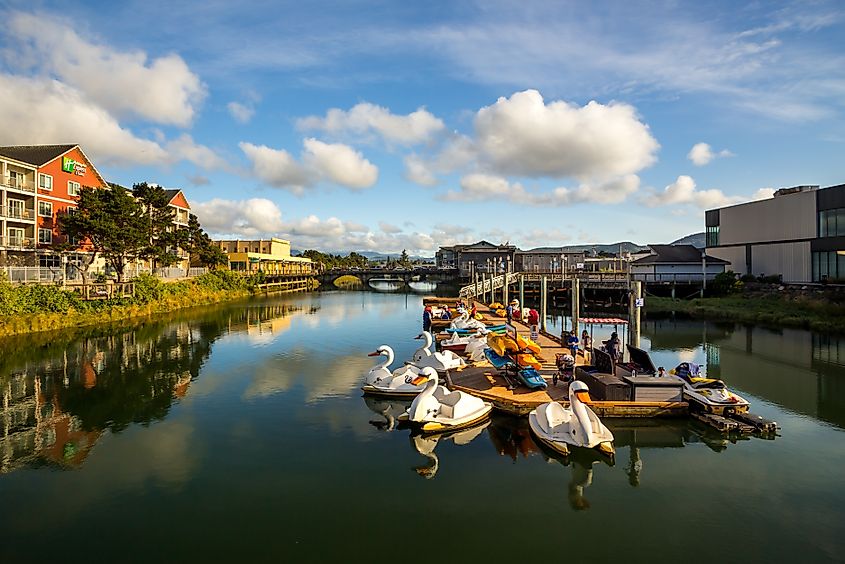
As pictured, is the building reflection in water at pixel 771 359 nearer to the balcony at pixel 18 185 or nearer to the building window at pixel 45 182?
the balcony at pixel 18 185

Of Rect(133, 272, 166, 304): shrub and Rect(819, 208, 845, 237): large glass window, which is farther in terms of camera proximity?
Rect(819, 208, 845, 237): large glass window

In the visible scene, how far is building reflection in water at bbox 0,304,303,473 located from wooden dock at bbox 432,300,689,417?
369 inches

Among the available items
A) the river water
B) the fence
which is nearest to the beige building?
the fence

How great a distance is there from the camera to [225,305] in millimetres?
51031

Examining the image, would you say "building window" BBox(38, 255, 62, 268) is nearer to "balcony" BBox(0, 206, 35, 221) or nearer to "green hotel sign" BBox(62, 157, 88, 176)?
"balcony" BBox(0, 206, 35, 221)

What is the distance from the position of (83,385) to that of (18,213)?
28258 mm

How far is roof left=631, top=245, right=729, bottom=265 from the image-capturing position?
5400 centimetres

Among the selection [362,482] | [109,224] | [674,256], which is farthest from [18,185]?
[674,256]

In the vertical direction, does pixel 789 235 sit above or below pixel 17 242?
above

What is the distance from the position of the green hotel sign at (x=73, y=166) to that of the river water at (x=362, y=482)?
98.5 feet

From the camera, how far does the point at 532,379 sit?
14.5 metres

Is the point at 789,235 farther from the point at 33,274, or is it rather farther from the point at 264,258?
the point at 264,258

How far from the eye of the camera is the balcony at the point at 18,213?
3600cm

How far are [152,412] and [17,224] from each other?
33354 mm
